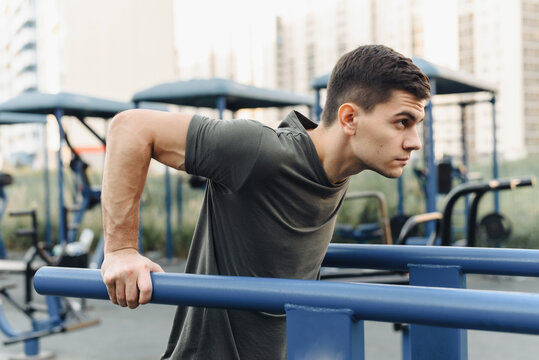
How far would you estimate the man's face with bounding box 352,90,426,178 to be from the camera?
4.11 feet

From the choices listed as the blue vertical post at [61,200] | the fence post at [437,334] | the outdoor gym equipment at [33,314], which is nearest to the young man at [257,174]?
the fence post at [437,334]

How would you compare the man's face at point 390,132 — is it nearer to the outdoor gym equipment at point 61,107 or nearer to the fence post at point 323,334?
the fence post at point 323,334

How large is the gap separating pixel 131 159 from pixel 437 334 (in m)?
0.76

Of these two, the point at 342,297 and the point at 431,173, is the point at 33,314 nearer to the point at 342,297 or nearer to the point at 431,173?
the point at 431,173

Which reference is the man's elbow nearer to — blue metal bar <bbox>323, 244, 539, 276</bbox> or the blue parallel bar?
blue metal bar <bbox>323, 244, 539, 276</bbox>

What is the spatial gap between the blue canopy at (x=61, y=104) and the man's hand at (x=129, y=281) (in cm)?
457

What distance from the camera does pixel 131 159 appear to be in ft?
4.20

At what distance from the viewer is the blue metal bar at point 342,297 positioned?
0.88 m

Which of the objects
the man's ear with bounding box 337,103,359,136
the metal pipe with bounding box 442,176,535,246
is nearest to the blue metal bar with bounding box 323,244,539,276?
the man's ear with bounding box 337,103,359,136

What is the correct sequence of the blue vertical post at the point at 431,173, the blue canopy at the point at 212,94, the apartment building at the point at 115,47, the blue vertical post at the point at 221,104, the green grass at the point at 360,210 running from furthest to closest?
the apartment building at the point at 115,47 → the green grass at the point at 360,210 → the blue canopy at the point at 212,94 → the blue vertical post at the point at 221,104 → the blue vertical post at the point at 431,173

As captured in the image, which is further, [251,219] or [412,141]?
[251,219]

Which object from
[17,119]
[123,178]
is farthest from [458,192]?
[17,119]

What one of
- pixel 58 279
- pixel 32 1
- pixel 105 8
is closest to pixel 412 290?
pixel 58 279

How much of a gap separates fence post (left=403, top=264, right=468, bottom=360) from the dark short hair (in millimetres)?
406
